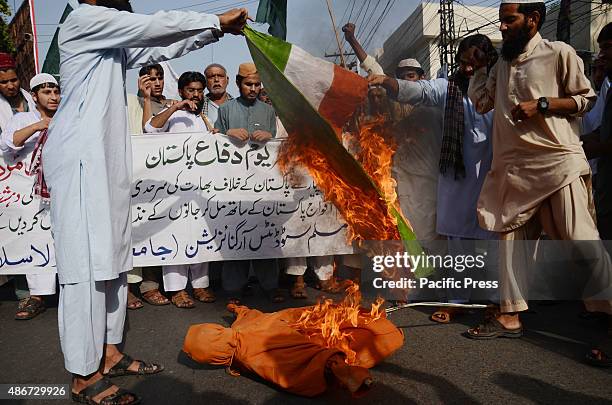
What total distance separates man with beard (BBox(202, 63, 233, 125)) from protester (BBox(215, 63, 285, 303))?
483mm

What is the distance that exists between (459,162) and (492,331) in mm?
1603

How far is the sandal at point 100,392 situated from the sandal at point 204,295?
216cm

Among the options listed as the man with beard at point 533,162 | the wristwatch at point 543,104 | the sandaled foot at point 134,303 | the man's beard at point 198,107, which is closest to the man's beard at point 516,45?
the man with beard at point 533,162

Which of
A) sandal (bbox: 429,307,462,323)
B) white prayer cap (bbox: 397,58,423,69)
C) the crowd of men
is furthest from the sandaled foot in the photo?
white prayer cap (bbox: 397,58,423,69)

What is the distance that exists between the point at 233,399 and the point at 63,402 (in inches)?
38.3

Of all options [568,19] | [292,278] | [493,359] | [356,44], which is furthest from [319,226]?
[568,19]

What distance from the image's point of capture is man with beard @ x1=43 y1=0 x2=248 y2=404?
8.91 ft

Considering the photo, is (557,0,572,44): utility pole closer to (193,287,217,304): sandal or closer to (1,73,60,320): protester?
(193,287,217,304): sandal

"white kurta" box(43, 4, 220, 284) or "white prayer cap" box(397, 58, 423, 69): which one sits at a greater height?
"white prayer cap" box(397, 58, 423, 69)

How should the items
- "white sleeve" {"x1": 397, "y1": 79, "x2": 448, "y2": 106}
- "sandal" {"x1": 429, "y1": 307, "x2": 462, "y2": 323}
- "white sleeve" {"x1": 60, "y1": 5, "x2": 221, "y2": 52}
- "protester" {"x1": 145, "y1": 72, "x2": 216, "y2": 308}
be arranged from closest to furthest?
1. "white sleeve" {"x1": 60, "y1": 5, "x2": 221, "y2": 52}
2. "sandal" {"x1": 429, "y1": 307, "x2": 462, "y2": 323}
3. "white sleeve" {"x1": 397, "y1": 79, "x2": 448, "y2": 106}
4. "protester" {"x1": 145, "y1": 72, "x2": 216, "y2": 308}

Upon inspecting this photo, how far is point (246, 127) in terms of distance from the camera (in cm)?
538

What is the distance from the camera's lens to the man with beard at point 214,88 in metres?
5.86

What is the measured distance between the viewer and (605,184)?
14.1 feet

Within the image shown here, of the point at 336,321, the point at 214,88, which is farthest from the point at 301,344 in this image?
the point at 214,88
